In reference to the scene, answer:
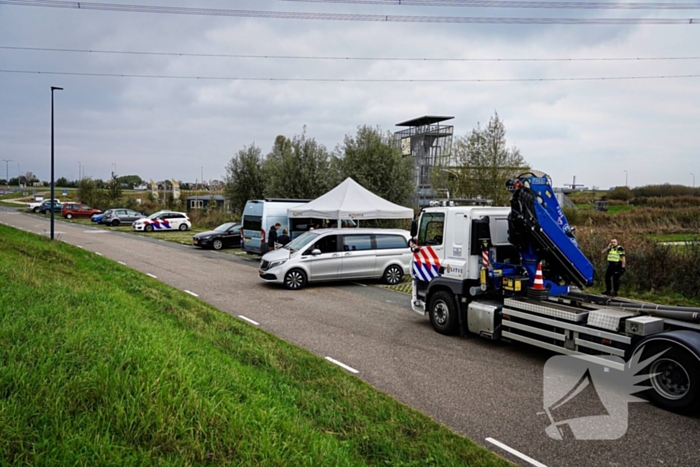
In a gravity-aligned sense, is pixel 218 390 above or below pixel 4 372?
below

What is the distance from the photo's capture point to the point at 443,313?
32.7ft

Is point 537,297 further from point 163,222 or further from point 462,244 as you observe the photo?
point 163,222

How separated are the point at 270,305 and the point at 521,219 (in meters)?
6.53

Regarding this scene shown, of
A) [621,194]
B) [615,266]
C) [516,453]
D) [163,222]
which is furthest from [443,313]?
[621,194]

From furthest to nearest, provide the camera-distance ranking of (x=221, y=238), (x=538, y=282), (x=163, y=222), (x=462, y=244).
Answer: (x=163, y=222), (x=221, y=238), (x=462, y=244), (x=538, y=282)

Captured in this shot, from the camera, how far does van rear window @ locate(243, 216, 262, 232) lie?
2181 cm

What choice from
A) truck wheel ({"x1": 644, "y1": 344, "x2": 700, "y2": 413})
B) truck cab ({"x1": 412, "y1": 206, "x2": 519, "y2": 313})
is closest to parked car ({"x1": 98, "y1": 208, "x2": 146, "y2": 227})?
truck cab ({"x1": 412, "y1": 206, "x2": 519, "y2": 313})

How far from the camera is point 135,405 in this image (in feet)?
12.1

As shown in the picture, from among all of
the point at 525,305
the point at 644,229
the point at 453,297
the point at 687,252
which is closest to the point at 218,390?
the point at 525,305

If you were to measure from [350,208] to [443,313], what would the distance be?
376 inches

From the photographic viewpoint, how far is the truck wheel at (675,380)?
6.02 metres

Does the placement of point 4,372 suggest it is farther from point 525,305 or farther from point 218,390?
point 525,305

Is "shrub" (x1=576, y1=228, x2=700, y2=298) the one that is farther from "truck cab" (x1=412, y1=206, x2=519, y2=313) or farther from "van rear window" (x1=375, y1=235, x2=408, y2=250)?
"truck cab" (x1=412, y1=206, x2=519, y2=313)

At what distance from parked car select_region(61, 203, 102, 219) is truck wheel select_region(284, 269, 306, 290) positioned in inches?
1742
